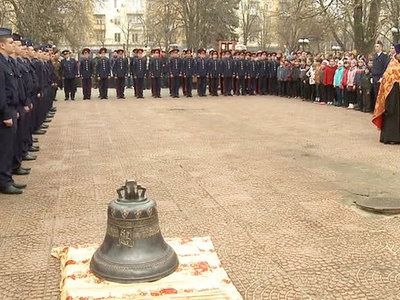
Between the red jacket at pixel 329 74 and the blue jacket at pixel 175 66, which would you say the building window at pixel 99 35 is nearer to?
the blue jacket at pixel 175 66

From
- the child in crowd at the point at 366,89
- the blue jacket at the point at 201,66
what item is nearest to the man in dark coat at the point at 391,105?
the child in crowd at the point at 366,89

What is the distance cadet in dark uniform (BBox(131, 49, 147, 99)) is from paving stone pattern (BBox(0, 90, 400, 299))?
1083 centimetres

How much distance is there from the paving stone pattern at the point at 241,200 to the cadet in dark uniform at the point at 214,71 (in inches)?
469

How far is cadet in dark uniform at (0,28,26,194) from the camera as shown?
6895 mm

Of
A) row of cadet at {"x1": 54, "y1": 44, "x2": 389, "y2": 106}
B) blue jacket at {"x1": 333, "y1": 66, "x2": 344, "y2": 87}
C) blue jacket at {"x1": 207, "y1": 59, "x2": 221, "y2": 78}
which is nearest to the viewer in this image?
blue jacket at {"x1": 333, "y1": 66, "x2": 344, "y2": 87}

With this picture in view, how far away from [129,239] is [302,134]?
8.85 meters

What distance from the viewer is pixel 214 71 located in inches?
1003

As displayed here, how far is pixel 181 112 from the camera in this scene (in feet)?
58.5

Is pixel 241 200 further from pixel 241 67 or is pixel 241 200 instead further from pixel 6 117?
pixel 241 67

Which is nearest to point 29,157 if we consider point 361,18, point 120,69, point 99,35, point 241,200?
point 241,200

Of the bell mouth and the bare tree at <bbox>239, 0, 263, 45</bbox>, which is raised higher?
the bare tree at <bbox>239, 0, 263, 45</bbox>

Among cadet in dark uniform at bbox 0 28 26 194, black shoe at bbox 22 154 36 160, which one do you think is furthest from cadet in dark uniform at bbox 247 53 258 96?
cadet in dark uniform at bbox 0 28 26 194

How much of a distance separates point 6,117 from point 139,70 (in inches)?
695

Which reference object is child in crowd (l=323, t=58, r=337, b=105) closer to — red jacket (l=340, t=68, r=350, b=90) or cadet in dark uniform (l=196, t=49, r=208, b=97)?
red jacket (l=340, t=68, r=350, b=90)
